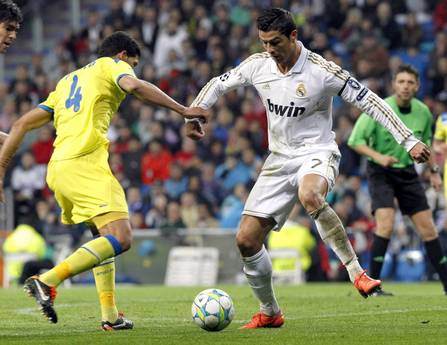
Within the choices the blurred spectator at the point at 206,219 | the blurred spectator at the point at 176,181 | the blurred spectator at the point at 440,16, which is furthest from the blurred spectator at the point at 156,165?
the blurred spectator at the point at 440,16

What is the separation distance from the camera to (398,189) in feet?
44.4

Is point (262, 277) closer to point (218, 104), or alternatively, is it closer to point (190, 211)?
point (190, 211)

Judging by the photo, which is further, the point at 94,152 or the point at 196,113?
the point at 94,152

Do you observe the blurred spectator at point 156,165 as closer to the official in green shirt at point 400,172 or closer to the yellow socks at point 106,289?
the official in green shirt at point 400,172

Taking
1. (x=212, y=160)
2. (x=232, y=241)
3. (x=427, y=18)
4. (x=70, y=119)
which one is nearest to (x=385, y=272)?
(x=232, y=241)

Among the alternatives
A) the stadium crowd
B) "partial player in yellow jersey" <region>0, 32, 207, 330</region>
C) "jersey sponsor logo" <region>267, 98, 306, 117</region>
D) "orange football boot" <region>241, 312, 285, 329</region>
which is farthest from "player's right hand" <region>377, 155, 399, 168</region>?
the stadium crowd

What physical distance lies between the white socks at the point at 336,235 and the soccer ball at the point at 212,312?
0.92 meters

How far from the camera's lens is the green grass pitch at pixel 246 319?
821cm

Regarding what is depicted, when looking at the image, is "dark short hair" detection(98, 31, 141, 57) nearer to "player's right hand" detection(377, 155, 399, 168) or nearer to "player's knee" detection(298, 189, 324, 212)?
"player's knee" detection(298, 189, 324, 212)

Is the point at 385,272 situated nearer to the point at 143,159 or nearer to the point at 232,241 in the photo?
the point at 232,241

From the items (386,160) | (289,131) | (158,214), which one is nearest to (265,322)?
(289,131)

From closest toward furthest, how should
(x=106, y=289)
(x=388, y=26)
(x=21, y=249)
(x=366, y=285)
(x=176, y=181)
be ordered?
(x=366, y=285) < (x=106, y=289) < (x=21, y=249) < (x=176, y=181) < (x=388, y=26)

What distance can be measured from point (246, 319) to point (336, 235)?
1.81 m

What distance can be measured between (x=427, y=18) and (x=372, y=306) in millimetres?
12821
